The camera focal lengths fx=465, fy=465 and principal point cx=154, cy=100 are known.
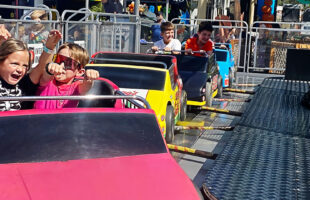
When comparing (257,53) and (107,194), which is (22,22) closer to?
(107,194)

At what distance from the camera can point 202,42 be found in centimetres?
998

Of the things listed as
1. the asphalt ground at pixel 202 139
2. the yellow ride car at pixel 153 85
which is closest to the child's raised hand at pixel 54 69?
the asphalt ground at pixel 202 139

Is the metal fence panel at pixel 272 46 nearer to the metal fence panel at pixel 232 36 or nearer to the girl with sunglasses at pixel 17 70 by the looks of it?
the metal fence panel at pixel 232 36

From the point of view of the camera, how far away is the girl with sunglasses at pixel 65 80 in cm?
369

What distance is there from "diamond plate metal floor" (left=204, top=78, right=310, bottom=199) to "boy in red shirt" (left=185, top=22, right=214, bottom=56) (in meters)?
2.47

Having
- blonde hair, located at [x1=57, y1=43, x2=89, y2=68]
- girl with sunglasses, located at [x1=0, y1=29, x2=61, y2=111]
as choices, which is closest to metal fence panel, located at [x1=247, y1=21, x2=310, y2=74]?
blonde hair, located at [x1=57, y1=43, x2=89, y2=68]

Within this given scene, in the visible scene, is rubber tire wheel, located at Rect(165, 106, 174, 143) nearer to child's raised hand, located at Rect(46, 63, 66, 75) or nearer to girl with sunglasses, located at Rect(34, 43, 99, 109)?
girl with sunglasses, located at Rect(34, 43, 99, 109)

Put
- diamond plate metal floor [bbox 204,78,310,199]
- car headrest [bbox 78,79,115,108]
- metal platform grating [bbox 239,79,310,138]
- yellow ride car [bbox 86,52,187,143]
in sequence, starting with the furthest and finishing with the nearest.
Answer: yellow ride car [bbox 86,52,187,143] < metal platform grating [bbox 239,79,310,138] < car headrest [bbox 78,79,115,108] < diamond plate metal floor [bbox 204,78,310,199]

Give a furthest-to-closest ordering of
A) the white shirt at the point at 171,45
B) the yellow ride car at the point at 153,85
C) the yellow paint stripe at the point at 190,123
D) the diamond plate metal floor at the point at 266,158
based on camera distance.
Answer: the white shirt at the point at 171,45 → the yellow paint stripe at the point at 190,123 → the yellow ride car at the point at 153,85 → the diamond plate metal floor at the point at 266,158

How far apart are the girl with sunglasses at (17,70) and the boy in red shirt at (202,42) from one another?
595cm

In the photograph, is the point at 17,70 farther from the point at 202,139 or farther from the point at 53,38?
the point at 202,139

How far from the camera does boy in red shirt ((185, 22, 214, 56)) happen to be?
31.5 ft

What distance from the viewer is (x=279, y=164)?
437 cm

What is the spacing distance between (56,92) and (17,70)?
353mm
